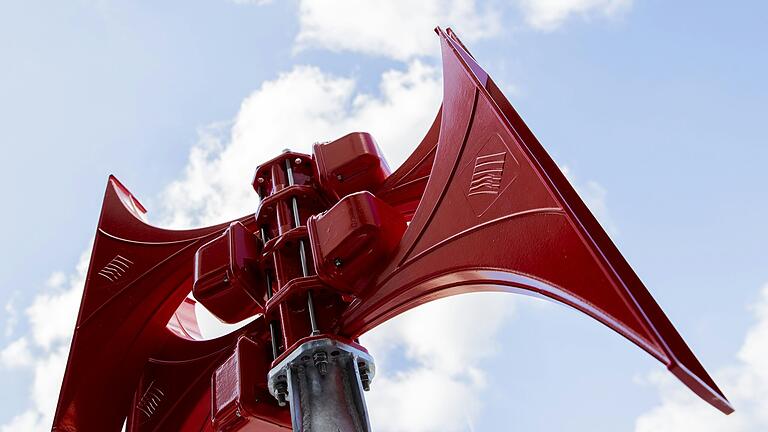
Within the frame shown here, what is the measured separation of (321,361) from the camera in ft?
16.6

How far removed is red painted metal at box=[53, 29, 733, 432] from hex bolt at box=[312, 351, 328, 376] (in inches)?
5.3

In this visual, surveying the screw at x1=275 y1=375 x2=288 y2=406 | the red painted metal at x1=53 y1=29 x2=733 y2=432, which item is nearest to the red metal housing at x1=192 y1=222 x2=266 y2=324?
Answer: the red painted metal at x1=53 y1=29 x2=733 y2=432

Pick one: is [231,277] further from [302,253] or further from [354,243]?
[354,243]

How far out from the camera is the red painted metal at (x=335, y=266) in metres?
3.82

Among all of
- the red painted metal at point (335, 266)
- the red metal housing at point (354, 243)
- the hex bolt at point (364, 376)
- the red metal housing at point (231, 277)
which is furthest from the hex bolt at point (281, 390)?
the red metal housing at point (231, 277)

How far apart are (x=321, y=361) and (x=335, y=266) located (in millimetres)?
749

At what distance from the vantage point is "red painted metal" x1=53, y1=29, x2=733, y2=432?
382cm

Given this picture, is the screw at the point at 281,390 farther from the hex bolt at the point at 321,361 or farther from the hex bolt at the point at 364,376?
the hex bolt at the point at 364,376

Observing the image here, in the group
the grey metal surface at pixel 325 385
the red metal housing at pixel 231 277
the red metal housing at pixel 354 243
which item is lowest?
the grey metal surface at pixel 325 385

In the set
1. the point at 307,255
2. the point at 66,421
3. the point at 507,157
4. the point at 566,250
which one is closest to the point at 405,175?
the point at 307,255

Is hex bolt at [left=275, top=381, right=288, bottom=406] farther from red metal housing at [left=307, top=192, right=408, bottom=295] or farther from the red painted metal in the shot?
red metal housing at [left=307, top=192, right=408, bottom=295]

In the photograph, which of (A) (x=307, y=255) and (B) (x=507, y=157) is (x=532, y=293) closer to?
(B) (x=507, y=157)

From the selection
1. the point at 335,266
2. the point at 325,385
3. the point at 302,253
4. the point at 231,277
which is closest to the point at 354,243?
the point at 335,266

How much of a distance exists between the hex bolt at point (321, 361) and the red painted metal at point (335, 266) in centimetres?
13
